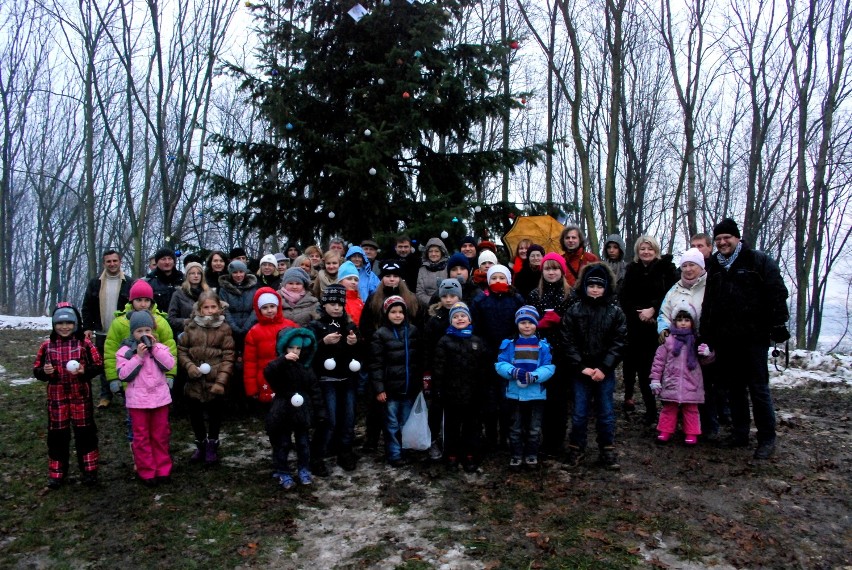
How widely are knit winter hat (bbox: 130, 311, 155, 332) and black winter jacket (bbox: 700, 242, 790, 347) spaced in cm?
539

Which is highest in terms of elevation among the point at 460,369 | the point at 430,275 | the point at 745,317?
the point at 430,275

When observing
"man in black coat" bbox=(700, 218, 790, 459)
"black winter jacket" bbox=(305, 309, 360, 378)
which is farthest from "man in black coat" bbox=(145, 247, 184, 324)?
"man in black coat" bbox=(700, 218, 790, 459)

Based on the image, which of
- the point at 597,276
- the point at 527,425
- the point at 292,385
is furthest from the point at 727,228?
the point at 292,385

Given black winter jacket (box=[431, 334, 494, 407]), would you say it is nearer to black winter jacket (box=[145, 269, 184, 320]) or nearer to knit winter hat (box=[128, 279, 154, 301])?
knit winter hat (box=[128, 279, 154, 301])

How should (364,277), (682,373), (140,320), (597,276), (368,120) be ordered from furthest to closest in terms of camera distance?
1. (368,120)
2. (364,277)
3. (682,373)
4. (597,276)
5. (140,320)

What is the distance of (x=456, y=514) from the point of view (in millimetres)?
4719

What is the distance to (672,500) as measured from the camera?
4840mm

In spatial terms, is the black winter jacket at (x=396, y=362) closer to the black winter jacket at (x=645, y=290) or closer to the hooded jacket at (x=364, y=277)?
the hooded jacket at (x=364, y=277)

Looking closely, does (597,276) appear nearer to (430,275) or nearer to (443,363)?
(443,363)

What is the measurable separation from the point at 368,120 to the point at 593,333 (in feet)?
18.3

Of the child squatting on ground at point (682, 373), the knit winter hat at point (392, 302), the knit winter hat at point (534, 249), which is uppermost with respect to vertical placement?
the knit winter hat at point (534, 249)

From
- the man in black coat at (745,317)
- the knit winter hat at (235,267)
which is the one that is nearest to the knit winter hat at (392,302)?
the knit winter hat at (235,267)

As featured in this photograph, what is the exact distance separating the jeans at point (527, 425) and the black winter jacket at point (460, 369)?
1.28ft

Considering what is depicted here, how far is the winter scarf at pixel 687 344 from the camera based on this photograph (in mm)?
5992
